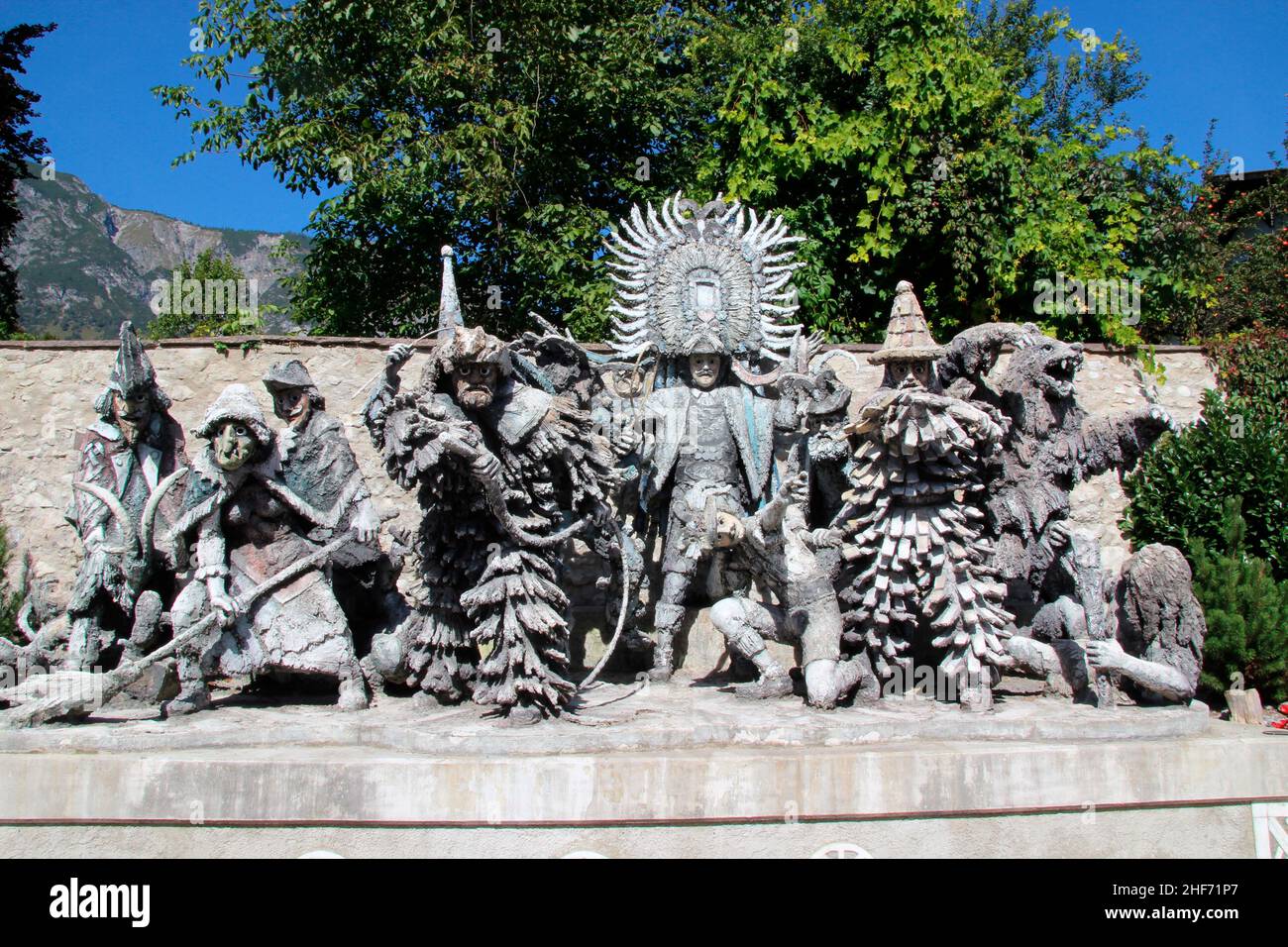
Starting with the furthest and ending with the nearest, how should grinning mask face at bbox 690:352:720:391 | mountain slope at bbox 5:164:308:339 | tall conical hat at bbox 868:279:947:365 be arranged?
mountain slope at bbox 5:164:308:339
grinning mask face at bbox 690:352:720:391
tall conical hat at bbox 868:279:947:365

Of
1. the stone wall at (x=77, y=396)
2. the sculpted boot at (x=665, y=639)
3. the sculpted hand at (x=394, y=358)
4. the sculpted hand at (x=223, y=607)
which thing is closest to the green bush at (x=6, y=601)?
the stone wall at (x=77, y=396)

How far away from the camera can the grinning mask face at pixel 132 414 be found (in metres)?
6.68

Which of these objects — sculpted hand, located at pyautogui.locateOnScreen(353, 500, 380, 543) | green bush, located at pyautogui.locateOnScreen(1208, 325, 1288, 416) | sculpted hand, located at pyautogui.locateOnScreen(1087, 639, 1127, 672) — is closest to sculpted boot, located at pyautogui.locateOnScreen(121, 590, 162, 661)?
Result: sculpted hand, located at pyautogui.locateOnScreen(353, 500, 380, 543)

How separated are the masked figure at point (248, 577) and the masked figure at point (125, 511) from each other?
0.27 meters

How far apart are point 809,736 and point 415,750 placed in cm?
188

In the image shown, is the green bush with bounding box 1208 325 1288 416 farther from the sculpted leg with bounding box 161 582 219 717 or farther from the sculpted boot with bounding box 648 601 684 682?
the sculpted leg with bounding box 161 582 219 717

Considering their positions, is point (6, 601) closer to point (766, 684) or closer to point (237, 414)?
point (237, 414)

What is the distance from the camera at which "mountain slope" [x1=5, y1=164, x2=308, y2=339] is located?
49.4 meters

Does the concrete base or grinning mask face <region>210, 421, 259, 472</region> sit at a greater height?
grinning mask face <region>210, 421, 259, 472</region>

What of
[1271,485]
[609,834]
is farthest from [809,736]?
[1271,485]

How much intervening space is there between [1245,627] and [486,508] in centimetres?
511

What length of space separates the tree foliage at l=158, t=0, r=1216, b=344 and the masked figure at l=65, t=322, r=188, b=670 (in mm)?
4144

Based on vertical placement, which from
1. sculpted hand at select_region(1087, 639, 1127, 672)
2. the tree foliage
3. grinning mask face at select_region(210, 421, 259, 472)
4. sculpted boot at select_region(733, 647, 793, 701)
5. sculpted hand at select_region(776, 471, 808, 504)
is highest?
the tree foliage

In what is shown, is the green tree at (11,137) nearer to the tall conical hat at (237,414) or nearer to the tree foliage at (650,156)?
the tree foliage at (650,156)
